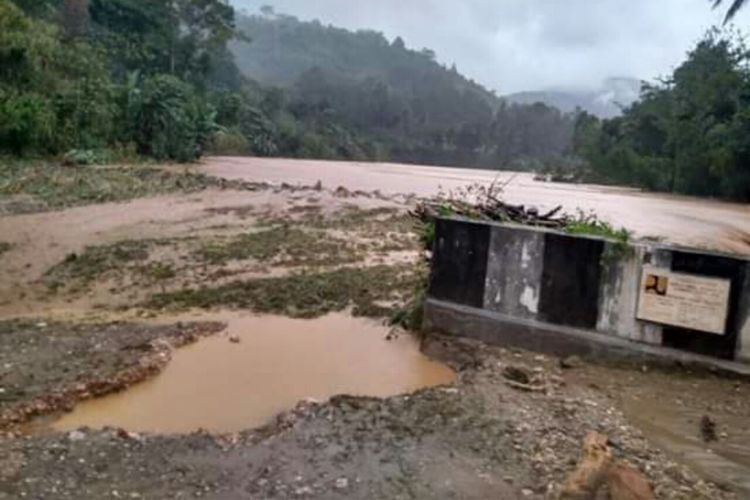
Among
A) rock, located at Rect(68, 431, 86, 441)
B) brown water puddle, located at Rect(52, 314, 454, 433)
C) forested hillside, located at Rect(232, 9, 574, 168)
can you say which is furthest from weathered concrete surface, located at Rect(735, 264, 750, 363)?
forested hillside, located at Rect(232, 9, 574, 168)

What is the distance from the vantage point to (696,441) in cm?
489

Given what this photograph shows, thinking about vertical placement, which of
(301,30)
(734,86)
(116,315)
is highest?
(301,30)

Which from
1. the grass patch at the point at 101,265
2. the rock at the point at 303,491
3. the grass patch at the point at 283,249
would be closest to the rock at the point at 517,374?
the rock at the point at 303,491

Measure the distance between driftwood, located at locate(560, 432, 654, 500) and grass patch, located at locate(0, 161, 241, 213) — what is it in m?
14.8

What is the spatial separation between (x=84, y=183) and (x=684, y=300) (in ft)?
59.9

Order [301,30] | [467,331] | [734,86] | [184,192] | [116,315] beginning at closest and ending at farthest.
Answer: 1. [467,331]
2. [116,315]
3. [184,192]
4. [734,86]
5. [301,30]

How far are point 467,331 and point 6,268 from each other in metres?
7.09

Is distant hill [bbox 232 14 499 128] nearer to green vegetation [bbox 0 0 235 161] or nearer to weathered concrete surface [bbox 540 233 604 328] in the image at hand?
green vegetation [bbox 0 0 235 161]

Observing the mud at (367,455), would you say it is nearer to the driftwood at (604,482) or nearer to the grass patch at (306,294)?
the driftwood at (604,482)

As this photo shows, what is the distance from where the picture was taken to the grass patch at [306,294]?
28.7 ft

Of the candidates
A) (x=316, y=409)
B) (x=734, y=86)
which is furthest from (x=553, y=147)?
(x=316, y=409)

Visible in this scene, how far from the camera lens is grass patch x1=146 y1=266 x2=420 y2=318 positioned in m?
8.75

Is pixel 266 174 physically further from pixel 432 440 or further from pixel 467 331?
pixel 432 440

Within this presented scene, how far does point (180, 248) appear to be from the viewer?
40.5ft
